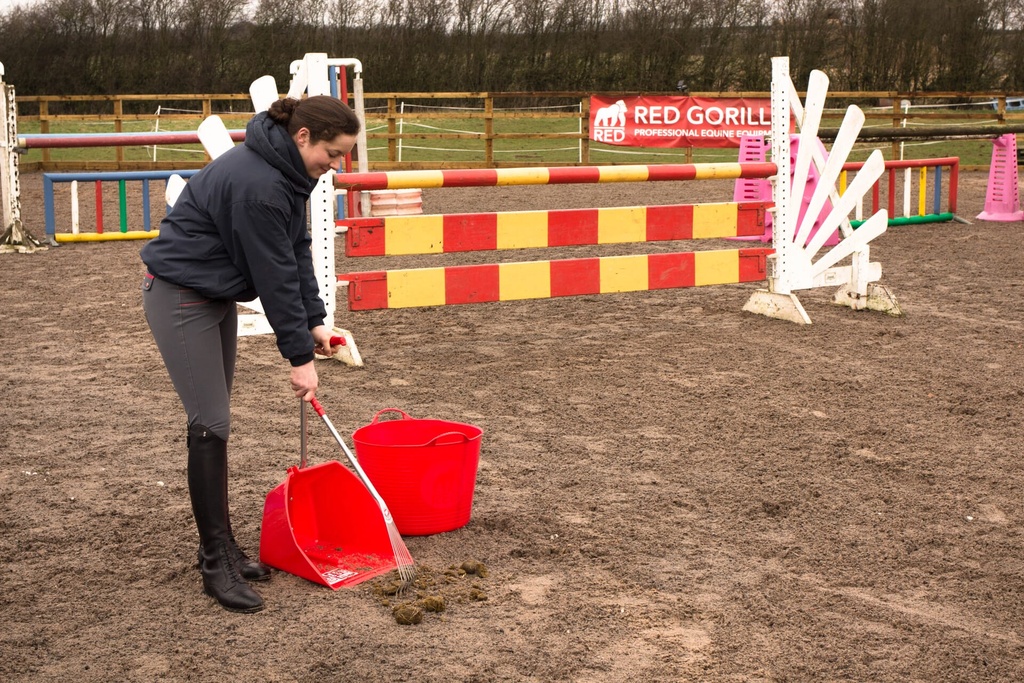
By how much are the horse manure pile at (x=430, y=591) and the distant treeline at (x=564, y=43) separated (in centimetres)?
2633

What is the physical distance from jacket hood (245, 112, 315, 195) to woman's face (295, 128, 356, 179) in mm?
18

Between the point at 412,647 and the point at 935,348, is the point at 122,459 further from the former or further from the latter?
the point at 935,348

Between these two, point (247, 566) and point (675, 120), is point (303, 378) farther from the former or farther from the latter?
point (675, 120)

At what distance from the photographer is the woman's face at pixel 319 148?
2895mm

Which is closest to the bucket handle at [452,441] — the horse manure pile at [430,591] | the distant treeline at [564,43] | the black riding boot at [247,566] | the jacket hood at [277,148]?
the horse manure pile at [430,591]

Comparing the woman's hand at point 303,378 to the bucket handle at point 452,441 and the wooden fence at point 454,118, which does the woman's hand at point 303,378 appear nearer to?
the bucket handle at point 452,441

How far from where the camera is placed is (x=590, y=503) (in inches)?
154

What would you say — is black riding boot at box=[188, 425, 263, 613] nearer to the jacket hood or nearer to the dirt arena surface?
the dirt arena surface

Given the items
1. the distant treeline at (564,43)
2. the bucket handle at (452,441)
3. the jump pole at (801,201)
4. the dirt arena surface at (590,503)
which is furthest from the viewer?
the distant treeline at (564,43)

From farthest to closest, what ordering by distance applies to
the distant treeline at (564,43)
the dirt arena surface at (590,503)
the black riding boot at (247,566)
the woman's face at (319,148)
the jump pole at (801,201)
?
the distant treeline at (564,43) < the jump pole at (801,201) < the black riding boot at (247,566) < the woman's face at (319,148) < the dirt arena surface at (590,503)

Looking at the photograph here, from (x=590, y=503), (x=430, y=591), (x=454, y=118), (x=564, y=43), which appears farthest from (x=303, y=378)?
(x=564, y=43)

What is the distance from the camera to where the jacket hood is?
9.43ft

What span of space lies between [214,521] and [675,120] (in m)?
18.7

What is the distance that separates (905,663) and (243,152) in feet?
7.33
